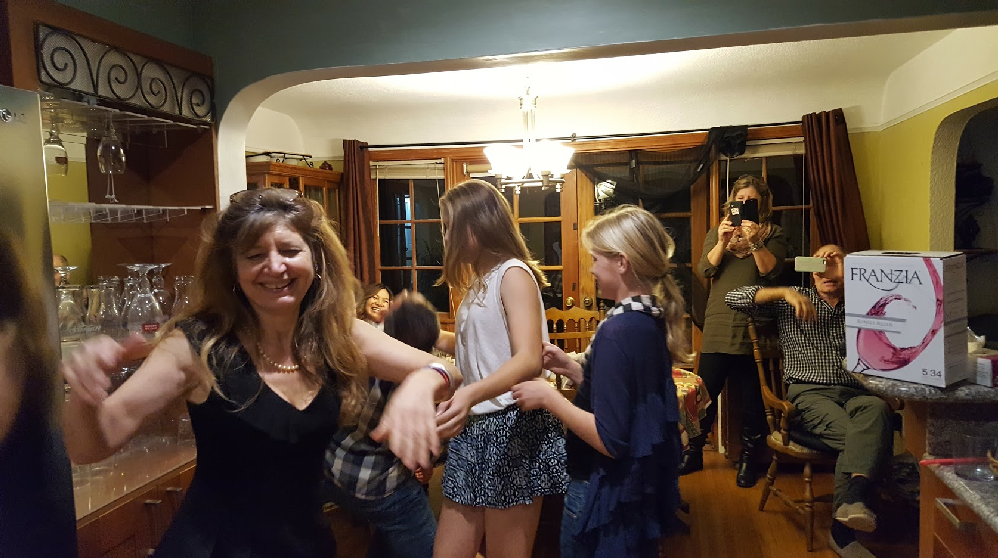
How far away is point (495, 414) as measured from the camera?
163 cm

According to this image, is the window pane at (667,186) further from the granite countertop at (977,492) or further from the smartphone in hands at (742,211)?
the granite countertop at (977,492)

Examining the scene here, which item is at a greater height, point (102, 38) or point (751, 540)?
point (102, 38)

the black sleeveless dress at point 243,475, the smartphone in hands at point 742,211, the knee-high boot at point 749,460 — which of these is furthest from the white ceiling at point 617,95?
the black sleeveless dress at point 243,475

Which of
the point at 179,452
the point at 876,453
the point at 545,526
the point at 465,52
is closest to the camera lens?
the point at 465,52

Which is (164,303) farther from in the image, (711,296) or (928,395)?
(711,296)

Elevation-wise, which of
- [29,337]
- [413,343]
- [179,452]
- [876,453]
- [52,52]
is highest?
[52,52]

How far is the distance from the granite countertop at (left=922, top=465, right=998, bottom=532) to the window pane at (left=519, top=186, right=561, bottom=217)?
3008mm

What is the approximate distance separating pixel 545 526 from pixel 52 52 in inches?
98.7

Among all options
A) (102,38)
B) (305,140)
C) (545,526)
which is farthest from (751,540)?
(305,140)

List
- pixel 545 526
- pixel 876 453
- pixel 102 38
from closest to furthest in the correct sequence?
pixel 102 38
pixel 876 453
pixel 545 526

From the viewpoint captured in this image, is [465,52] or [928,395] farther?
[465,52]

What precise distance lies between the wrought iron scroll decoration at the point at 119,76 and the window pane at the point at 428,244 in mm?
2656

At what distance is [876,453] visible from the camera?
2.68 m

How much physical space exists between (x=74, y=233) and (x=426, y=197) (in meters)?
2.72
